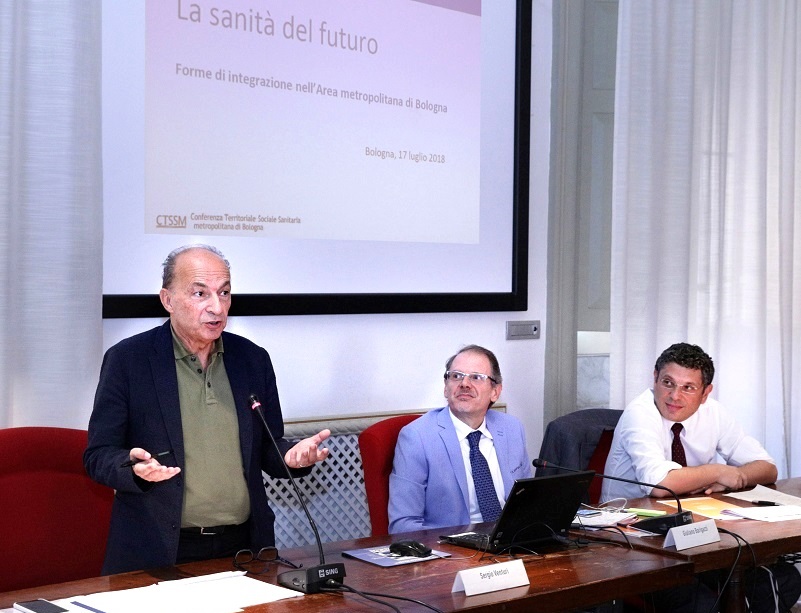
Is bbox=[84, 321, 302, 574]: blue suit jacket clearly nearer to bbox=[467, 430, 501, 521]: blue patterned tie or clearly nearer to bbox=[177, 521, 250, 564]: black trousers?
bbox=[177, 521, 250, 564]: black trousers

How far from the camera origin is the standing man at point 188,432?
2.39m

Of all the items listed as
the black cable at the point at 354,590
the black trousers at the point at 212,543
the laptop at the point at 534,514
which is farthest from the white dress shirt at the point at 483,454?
the black cable at the point at 354,590

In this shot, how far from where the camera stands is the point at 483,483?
10.0 ft

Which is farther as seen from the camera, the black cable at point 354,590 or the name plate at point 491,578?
the name plate at point 491,578

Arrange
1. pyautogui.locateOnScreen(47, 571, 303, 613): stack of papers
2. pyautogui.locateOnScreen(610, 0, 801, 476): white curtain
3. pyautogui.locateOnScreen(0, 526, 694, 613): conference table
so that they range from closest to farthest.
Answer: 1. pyautogui.locateOnScreen(47, 571, 303, 613): stack of papers
2. pyautogui.locateOnScreen(0, 526, 694, 613): conference table
3. pyautogui.locateOnScreen(610, 0, 801, 476): white curtain

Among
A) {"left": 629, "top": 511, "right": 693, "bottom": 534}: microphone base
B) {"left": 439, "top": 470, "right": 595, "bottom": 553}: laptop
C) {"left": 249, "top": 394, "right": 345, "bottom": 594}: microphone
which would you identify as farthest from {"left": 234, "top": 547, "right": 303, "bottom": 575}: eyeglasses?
{"left": 629, "top": 511, "right": 693, "bottom": 534}: microphone base

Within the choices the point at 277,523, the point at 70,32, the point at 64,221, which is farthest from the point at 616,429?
the point at 70,32

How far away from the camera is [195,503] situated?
8.02 feet

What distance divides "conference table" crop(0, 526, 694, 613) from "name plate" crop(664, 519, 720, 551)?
5 cm

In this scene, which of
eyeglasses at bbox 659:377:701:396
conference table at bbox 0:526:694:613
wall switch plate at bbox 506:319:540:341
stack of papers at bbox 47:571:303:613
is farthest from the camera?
wall switch plate at bbox 506:319:540:341

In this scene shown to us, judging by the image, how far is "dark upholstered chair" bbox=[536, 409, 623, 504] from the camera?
344cm

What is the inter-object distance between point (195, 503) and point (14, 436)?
53cm

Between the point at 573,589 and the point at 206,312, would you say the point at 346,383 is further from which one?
the point at 573,589

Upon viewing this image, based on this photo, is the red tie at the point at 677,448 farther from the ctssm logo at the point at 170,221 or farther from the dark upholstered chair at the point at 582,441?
the ctssm logo at the point at 170,221
